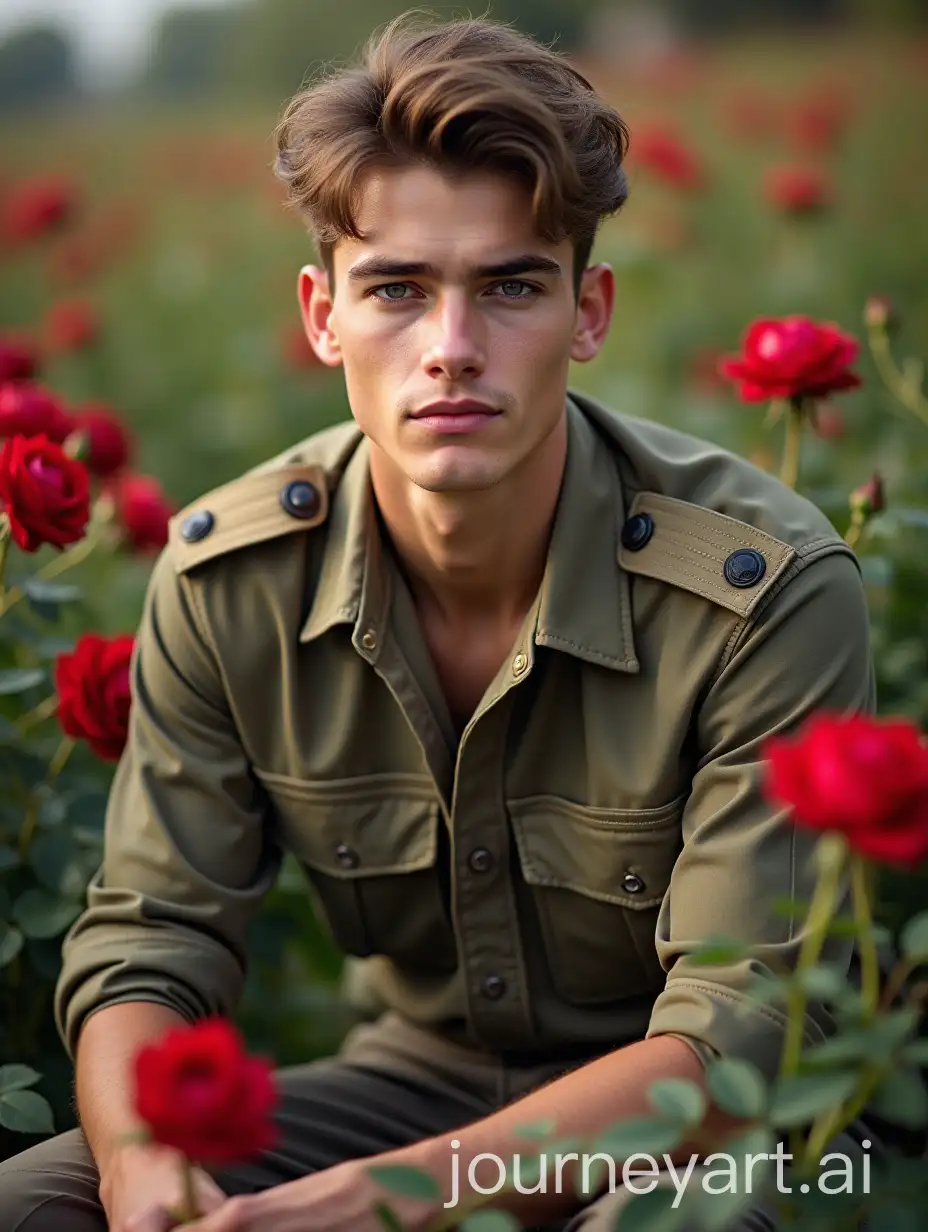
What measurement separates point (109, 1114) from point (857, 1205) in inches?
39.3

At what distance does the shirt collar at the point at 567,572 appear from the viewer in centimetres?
238

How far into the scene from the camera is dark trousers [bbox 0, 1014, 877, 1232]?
93.5 inches

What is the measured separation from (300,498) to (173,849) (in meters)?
0.57

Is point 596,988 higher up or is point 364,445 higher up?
point 364,445

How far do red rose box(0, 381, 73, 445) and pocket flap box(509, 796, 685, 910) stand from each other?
3.60ft

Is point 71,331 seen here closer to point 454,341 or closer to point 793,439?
point 793,439

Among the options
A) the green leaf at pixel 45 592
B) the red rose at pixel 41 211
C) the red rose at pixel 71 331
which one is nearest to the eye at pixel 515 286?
the green leaf at pixel 45 592

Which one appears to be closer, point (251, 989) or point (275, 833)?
point (275, 833)

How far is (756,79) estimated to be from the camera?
9.06m

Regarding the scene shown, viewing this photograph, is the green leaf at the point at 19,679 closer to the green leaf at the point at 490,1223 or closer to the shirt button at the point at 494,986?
the shirt button at the point at 494,986

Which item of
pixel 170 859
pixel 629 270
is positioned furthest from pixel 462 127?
pixel 629 270

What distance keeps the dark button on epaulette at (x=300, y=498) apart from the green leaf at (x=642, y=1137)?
129 centimetres

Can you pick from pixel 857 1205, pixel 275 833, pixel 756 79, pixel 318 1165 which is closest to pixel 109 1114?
pixel 318 1165

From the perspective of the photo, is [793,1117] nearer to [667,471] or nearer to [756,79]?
[667,471]
